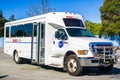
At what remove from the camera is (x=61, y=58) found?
15.8m

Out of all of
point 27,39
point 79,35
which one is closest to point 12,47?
point 27,39

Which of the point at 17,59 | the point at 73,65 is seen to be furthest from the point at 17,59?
the point at 73,65

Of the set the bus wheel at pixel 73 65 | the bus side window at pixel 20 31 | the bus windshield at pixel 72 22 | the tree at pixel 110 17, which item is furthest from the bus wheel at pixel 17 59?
the tree at pixel 110 17

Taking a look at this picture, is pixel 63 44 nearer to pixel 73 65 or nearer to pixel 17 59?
pixel 73 65

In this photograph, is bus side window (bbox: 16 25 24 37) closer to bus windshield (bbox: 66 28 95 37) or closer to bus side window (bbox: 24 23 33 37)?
bus side window (bbox: 24 23 33 37)

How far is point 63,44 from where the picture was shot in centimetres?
1567

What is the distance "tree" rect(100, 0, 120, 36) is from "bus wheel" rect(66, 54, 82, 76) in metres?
29.8

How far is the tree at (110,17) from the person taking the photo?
147 ft

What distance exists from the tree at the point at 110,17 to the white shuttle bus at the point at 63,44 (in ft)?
84.6

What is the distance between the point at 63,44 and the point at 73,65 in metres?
1.32

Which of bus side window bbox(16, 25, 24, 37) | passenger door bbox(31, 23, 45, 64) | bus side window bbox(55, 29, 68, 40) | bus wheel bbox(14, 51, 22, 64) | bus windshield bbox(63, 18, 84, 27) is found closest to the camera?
bus side window bbox(55, 29, 68, 40)

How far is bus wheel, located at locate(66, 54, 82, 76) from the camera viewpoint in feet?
47.6

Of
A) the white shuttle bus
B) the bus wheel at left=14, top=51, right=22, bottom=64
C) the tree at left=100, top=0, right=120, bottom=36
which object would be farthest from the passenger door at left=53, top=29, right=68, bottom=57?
the tree at left=100, top=0, right=120, bottom=36

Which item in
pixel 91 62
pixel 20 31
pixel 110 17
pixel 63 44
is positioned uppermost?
pixel 110 17
